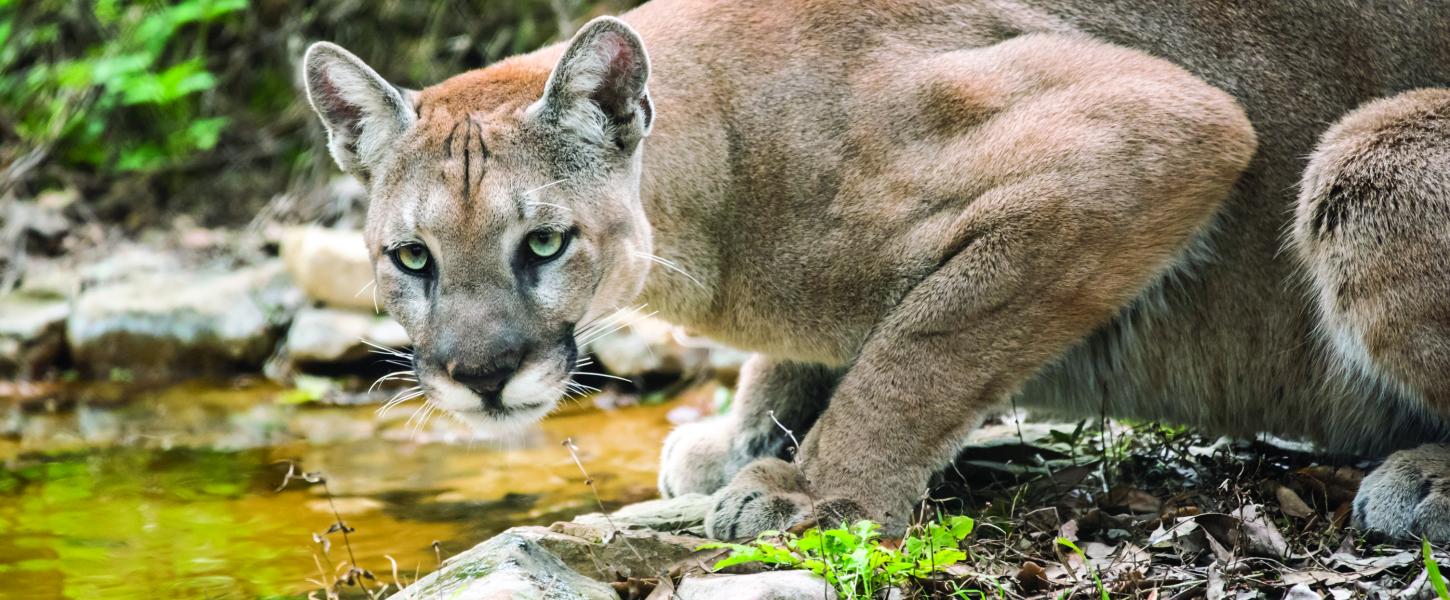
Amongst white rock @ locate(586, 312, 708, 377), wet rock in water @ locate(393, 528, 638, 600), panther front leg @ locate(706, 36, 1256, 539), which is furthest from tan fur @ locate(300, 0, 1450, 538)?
white rock @ locate(586, 312, 708, 377)

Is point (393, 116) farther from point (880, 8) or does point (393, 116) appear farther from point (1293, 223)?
point (1293, 223)

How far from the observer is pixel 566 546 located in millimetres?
4281

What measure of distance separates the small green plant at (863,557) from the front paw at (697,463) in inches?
61.6

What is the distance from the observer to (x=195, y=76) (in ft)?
33.4

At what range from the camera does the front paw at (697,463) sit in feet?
18.2

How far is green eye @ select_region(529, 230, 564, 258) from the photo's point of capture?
14.5 ft

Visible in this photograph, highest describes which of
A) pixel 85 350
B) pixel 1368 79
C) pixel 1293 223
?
pixel 1368 79

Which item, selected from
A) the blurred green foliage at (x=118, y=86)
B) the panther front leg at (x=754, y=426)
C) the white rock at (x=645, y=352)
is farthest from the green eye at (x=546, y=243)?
the blurred green foliage at (x=118, y=86)

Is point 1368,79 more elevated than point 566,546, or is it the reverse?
point 1368,79

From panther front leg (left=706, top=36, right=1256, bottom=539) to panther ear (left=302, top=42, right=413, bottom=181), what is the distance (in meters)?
1.61

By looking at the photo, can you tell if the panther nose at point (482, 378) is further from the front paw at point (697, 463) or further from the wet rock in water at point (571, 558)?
the front paw at point (697, 463)

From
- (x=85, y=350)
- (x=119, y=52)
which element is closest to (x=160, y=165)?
(x=119, y=52)

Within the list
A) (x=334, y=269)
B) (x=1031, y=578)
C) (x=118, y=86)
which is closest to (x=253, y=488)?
(x=334, y=269)

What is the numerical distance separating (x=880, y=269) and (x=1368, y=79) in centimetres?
171
